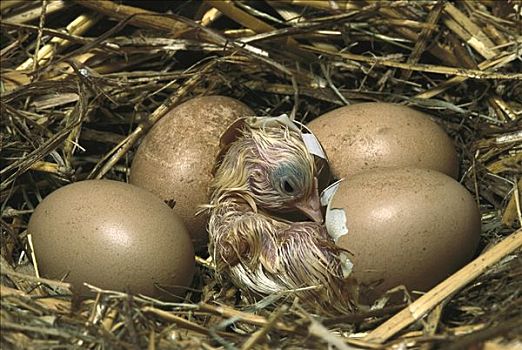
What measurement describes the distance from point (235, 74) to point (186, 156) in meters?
0.42

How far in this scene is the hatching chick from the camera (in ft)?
6.41

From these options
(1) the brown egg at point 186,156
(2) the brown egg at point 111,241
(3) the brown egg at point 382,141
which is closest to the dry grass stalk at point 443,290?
(3) the brown egg at point 382,141

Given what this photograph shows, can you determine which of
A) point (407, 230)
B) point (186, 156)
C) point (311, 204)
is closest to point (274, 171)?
point (311, 204)

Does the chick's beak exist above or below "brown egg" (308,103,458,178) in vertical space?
below

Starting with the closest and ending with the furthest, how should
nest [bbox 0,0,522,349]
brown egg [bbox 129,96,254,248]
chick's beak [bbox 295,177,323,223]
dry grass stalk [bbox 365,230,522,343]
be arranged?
dry grass stalk [bbox 365,230,522,343], chick's beak [bbox 295,177,323,223], brown egg [bbox 129,96,254,248], nest [bbox 0,0,522,349]

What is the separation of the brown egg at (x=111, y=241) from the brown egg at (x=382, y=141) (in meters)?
0.45

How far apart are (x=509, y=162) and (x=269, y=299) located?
78 cm

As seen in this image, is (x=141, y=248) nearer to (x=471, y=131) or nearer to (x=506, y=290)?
(x=506, y=290)

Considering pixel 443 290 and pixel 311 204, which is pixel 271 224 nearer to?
pixel 311 204

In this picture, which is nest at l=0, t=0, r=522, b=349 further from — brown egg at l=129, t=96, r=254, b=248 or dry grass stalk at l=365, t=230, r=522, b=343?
dry grass stalk at l=365, t=230, r=522, b=343

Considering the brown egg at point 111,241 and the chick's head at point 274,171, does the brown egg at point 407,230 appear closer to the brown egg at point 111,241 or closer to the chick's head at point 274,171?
the chick's head at point 274,171

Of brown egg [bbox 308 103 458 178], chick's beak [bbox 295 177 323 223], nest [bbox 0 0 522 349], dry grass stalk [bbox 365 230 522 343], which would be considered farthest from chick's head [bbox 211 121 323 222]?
dry grass stalk [bbox 365 230 522 343]

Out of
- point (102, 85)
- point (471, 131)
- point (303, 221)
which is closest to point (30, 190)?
point (102, 85)

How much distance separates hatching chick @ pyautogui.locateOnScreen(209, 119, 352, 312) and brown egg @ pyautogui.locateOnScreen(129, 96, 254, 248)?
0.06 metres
